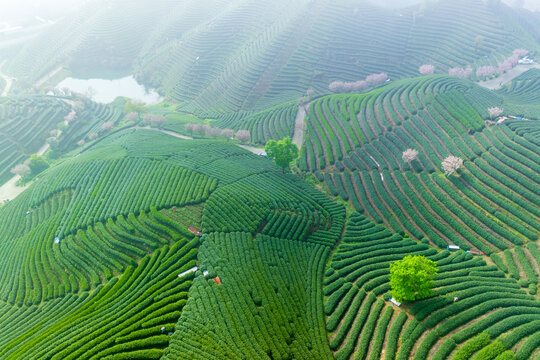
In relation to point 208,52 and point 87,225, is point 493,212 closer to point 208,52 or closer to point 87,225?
point 87,225

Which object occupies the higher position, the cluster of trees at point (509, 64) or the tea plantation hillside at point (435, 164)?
the cluster of trees at point (509, 64)

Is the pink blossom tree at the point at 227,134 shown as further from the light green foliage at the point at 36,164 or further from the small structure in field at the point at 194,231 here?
the light green foliage at the point at 36,164

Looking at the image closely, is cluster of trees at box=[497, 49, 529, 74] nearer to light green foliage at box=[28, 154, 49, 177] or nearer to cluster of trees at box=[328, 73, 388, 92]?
cluster of trees at box=[328, 73, 388, 92]

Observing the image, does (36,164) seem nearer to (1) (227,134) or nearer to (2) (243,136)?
(1) (227,134)

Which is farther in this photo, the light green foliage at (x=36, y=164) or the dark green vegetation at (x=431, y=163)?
the light green foliage at (x=36, y=164)

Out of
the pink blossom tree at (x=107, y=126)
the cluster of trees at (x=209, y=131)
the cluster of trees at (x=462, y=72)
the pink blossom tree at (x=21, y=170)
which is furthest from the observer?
the pink blossom tree at (x=107, y=126)

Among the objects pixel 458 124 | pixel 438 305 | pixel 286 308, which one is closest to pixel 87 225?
pixel 286 308

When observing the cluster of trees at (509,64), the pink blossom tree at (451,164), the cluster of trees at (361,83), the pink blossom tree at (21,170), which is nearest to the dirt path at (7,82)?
the pink blossom tree at (21,170)
